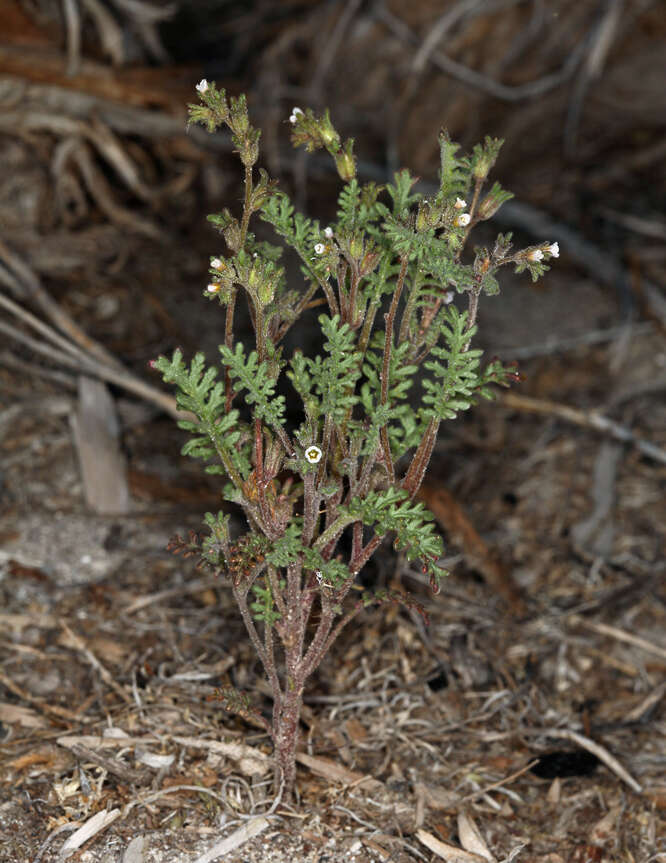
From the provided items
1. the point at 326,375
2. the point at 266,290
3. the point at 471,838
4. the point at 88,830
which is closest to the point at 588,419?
the point at 471,838

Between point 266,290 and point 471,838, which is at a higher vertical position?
point 266,290

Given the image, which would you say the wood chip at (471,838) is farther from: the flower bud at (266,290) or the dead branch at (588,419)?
the dead branch at (588,419)

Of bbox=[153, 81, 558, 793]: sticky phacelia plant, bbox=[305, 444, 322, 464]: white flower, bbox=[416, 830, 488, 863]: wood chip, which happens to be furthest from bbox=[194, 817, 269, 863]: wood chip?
bbox=[305, 444, 322, 464]: white flower

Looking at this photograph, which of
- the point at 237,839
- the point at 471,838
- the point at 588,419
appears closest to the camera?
the point at 237,839

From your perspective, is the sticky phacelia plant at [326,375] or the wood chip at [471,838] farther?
the wood chip at [471,838]

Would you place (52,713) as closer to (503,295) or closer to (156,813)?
(156,813)

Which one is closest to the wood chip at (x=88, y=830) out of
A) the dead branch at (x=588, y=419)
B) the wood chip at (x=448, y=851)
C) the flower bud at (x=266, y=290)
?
the wood chip at (x=448, y=851)

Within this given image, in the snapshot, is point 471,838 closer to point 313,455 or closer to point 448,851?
point 448,851

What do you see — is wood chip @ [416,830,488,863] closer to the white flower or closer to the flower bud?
the white flower
